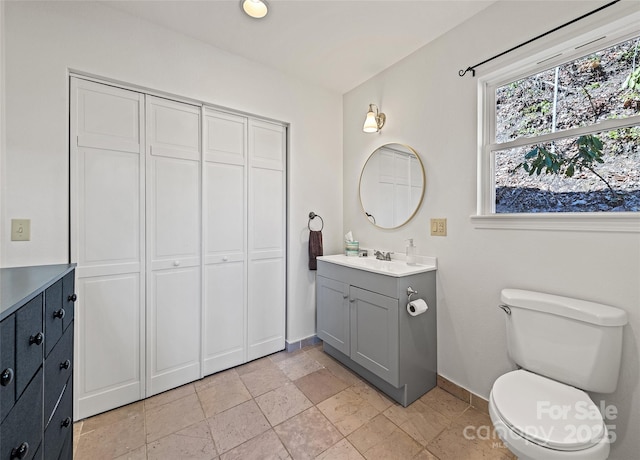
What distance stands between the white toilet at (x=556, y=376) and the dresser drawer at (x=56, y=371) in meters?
1.71

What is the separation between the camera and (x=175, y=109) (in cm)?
194

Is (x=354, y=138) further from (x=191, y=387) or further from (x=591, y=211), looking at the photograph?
(x=191, y=387)

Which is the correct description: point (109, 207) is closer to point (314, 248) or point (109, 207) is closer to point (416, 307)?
point (314, 248)

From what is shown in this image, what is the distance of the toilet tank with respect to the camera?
119 cm

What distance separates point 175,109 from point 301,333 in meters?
2.14

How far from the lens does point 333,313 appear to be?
89.3 inches

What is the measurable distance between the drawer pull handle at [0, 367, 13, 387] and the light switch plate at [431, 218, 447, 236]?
6.90 feet

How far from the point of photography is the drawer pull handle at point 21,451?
2.33 ft

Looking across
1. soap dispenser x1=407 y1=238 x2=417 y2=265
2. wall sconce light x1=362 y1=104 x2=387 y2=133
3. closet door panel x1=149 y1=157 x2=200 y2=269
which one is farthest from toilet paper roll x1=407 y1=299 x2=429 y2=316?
closet door panel x1=149 y1=157 x2=200 y2=269

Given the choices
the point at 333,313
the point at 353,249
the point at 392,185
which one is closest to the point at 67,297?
the point at 333,313

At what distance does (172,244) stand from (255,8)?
5.38 ft

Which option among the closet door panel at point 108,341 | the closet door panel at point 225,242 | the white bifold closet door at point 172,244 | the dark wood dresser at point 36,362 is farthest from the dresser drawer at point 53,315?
the closet door panel at point 225,242

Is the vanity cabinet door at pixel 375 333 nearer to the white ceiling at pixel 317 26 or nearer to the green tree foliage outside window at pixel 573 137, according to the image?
the green tree foliage outside window at pixel 573 137

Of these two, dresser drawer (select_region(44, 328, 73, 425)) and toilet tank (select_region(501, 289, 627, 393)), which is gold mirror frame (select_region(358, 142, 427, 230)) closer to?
toilet tank (select_region(501, 289, 627, 393))
